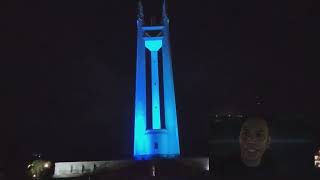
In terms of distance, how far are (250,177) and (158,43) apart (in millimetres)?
35351

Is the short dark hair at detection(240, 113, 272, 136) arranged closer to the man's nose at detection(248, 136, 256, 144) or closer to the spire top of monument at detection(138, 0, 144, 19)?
the man's nose at detection(248, 136, 256, 144)

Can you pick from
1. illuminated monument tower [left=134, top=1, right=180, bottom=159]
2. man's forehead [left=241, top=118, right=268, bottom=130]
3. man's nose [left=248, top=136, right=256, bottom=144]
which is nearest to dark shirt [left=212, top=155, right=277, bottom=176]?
man's nose [left=248, top=136, right=256, bottom=144]

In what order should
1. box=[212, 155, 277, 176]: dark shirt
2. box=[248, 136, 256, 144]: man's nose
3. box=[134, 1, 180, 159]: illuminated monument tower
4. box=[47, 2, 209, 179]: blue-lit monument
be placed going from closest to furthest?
box=[248, 136, 256, 144]: man's nose → box=[212, 155, 277, 176]: dark shirt → box=[47, 2, 209, 179]: blue-lit monument → box=[134, 1, 180, 159]: illuminated monument tower

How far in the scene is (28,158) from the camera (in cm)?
3738

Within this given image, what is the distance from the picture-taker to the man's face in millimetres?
13258

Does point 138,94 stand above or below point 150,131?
above

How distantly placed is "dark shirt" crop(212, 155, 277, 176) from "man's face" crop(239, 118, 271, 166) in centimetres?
23

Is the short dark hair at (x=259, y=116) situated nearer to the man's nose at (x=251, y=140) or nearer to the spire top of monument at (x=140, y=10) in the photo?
the man's nose at (x=251, y=140)

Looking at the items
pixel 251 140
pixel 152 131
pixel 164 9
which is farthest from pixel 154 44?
pixel 251 140

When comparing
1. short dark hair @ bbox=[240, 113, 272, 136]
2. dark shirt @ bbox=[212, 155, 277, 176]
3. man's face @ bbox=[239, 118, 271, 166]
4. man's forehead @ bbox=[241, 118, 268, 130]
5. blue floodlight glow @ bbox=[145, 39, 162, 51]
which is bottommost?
dark shirt @ bbox=[212, 155, 277, 176]

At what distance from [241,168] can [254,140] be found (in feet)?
3.20

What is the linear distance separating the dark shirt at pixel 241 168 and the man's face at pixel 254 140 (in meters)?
0.23

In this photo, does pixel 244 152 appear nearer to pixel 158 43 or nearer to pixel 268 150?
pixel 268 150

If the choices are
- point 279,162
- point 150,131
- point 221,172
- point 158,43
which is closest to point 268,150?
point 279,162
